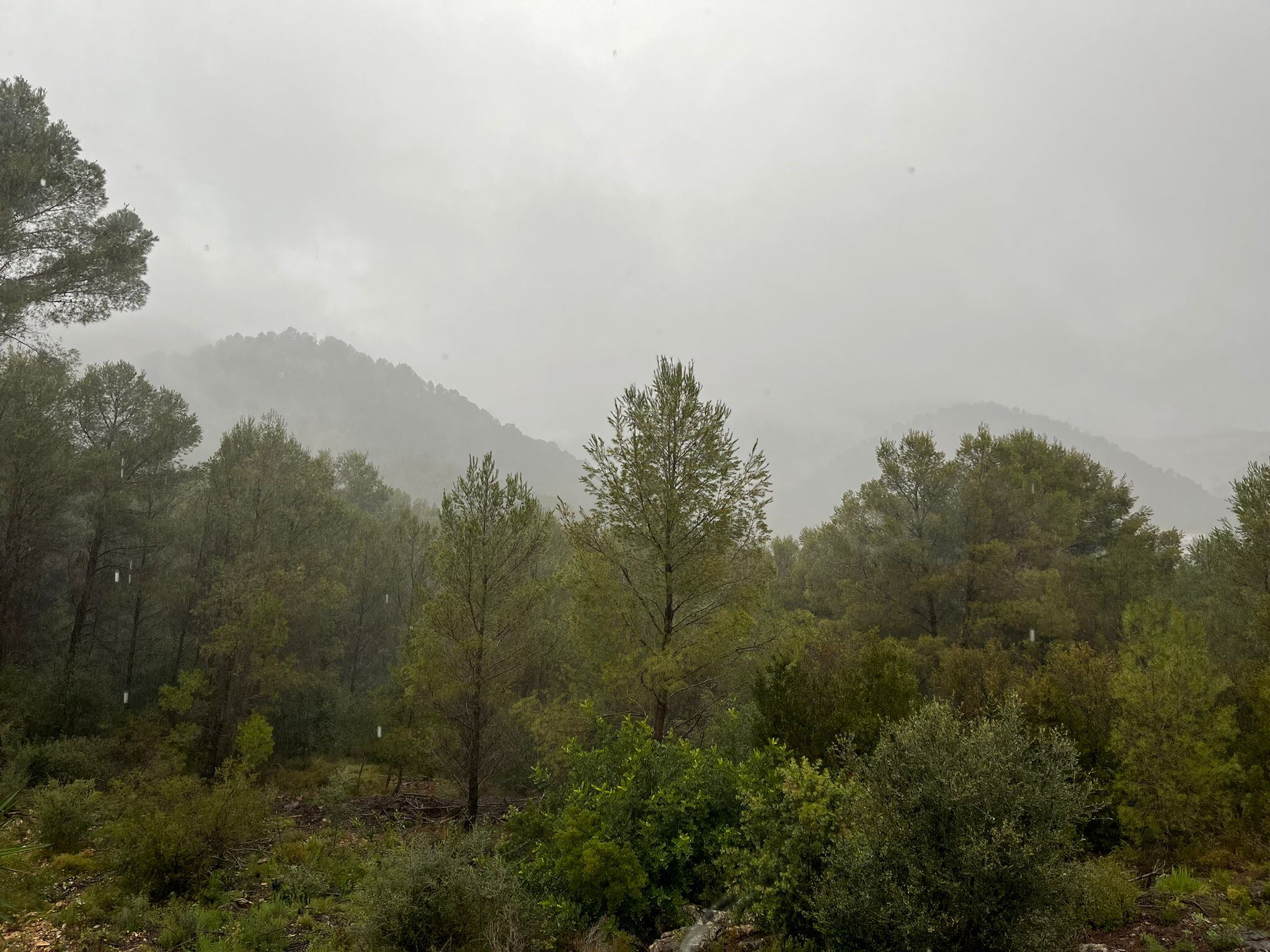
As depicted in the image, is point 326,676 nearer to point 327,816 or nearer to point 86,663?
point 86,663

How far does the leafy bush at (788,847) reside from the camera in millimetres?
7062

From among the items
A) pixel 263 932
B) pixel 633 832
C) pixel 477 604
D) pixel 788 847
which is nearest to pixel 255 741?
pixel 477 604

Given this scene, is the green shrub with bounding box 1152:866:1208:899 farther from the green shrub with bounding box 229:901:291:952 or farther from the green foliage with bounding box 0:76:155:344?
the green foliage with bounding box 0:76:155:344

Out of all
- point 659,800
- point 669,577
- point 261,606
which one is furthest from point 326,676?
point 659,800

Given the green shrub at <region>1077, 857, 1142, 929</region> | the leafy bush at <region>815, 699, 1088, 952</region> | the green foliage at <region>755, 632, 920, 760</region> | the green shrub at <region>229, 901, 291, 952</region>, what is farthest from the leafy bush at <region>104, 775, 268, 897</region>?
the green shrub at <region>1077, 857, 1142, 929</region>

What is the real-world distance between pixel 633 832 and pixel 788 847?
2.75 m

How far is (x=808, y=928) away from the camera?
23.3ft

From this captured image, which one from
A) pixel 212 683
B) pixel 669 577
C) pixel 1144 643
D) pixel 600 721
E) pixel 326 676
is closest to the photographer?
pixel 600 721

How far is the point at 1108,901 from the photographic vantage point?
7.82m

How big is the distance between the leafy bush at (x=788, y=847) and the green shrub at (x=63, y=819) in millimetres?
14092

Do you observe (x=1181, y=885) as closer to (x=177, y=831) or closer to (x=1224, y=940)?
(x=1224, y=940)

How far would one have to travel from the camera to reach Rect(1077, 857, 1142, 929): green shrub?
7672 mm

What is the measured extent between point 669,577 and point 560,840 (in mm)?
5961

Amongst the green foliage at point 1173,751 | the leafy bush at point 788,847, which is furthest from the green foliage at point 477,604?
the green foliage at point 1173,751
